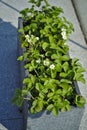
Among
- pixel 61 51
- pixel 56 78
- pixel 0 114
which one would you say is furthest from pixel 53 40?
pixel 0 114

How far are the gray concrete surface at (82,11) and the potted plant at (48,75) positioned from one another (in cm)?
166

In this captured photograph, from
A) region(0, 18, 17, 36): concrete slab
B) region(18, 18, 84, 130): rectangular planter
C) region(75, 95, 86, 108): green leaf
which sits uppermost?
region(0, 18, 17, 36): concrete slab

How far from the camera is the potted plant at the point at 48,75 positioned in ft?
8.50

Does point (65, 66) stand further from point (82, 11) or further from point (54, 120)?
point (82, 11)

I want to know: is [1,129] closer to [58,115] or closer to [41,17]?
[58,115]

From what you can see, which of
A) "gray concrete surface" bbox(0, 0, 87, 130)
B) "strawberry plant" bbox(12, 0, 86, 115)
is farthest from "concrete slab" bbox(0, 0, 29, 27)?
"strawberry plant" bbox(12, 0, 86, 115)

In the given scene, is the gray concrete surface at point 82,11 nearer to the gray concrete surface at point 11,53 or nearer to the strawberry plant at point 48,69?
the gray concrete surface at point 11,53

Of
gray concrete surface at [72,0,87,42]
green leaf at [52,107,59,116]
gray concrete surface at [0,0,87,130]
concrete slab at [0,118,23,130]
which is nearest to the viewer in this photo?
green leaf at [52,107,59,116]

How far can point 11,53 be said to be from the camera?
4160 millimetres

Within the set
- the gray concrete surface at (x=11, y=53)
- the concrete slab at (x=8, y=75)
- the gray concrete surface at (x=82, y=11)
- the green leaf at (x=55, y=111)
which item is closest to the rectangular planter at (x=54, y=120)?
the green leaf at (x=55, y=111)

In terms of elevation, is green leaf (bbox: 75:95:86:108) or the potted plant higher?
the potted plant

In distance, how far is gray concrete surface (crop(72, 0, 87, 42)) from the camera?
4871 millimetres

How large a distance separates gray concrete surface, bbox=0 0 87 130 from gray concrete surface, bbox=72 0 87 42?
0.25 feet

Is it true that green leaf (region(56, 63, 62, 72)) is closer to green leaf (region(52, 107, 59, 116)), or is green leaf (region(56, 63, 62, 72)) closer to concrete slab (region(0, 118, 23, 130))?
green leaf (region(52, 107, 59, 116))
